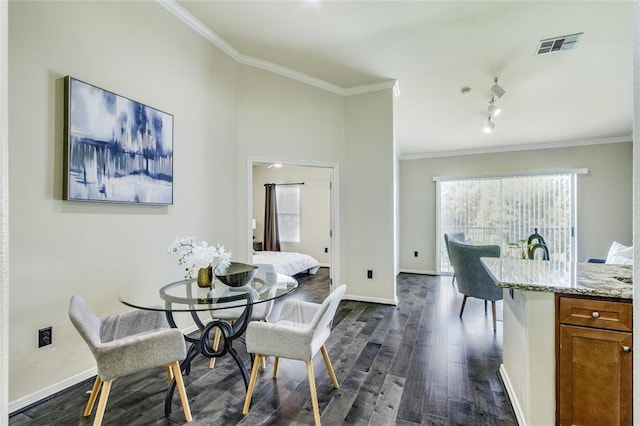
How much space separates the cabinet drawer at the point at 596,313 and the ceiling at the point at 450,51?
239cm

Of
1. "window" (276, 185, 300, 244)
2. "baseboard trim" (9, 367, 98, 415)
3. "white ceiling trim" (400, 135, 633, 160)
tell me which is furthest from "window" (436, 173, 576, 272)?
"baseboard trim" (9, 367, 98, 415)

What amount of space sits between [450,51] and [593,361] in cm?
297

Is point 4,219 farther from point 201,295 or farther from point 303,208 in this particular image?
point 303,208

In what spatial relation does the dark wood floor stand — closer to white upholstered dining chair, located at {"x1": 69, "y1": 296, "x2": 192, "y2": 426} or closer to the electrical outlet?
white upholstered dining chair, located at {"x1": 69, "y1": 296, "x2": 192, "y2": 426}

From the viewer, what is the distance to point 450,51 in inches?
124

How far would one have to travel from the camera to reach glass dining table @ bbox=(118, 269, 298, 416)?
6.02ft

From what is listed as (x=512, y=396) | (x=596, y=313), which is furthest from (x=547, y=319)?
(x=512, y=396)

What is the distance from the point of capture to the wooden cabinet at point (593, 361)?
1.42 meters

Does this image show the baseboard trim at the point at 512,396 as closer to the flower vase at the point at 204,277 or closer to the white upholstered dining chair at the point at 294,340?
the white upholstered dining chair at the point at 294,340

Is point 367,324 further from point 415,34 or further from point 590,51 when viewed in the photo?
Result: point 590,51

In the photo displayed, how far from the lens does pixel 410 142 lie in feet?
20.2

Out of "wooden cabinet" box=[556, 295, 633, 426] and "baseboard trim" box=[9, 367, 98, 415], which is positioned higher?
"wooden cabinet" box=[556, 295, 633, 426]

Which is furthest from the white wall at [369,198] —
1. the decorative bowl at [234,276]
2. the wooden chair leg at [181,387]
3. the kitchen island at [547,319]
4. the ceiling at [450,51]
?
the wooden chair leg at [181,387]

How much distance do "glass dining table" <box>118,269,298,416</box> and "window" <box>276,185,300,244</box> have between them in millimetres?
4956
